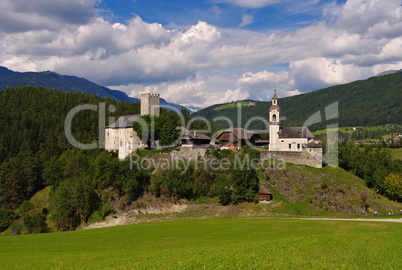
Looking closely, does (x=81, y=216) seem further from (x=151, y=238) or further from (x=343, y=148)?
(x=343, y=148)

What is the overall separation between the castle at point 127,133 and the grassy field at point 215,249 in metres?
33.7

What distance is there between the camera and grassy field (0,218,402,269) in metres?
20.0

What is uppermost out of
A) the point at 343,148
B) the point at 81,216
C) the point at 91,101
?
the point at 91,101

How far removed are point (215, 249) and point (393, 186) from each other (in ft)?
156

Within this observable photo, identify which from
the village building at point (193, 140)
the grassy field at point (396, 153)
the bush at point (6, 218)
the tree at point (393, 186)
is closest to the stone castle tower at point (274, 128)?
the village building at point (193, 140)

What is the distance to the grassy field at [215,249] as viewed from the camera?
20.0 m

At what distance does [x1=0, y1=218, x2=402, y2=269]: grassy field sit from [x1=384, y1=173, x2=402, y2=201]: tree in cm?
2705

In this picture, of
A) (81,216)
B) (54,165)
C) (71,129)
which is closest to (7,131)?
(71,129)

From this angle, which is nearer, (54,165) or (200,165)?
(200,165)

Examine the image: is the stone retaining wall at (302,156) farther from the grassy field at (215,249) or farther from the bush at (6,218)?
the bush at (6,218)

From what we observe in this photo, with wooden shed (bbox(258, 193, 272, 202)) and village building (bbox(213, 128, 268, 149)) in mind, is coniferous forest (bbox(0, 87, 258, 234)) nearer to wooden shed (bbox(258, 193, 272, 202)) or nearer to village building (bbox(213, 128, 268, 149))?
wooden shed (bbox(258, 193, 272, 202))

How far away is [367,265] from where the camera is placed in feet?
64.0

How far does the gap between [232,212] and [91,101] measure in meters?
85.0

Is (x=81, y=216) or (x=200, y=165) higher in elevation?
(x=200, y=165)
